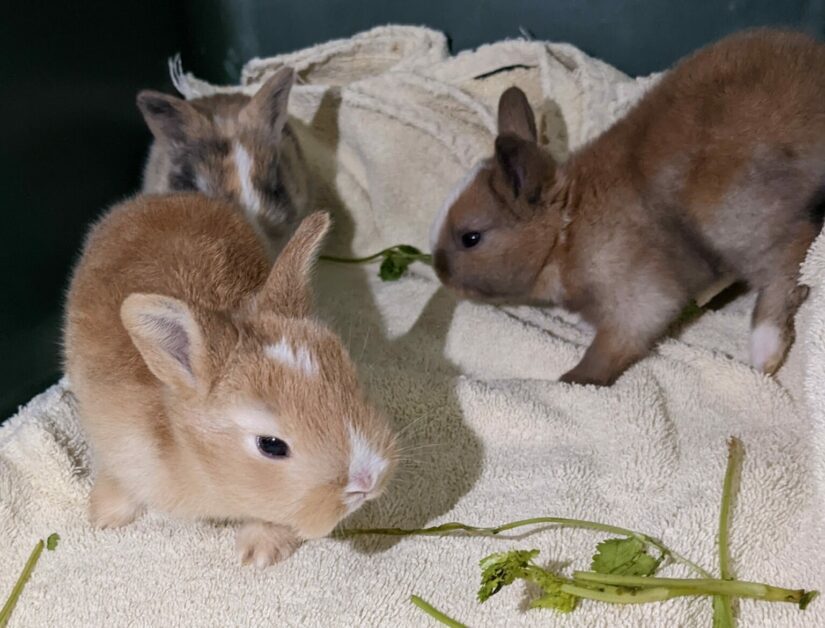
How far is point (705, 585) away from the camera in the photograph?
165cm

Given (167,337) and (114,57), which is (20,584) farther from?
(114,57)

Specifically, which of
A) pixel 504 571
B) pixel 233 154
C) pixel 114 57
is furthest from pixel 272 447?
pixel 114 57

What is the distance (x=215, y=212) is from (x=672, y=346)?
136 centimetres

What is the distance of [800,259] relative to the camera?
2221 millimetres

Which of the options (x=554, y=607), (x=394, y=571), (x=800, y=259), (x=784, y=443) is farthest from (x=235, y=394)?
(x=800, y=259)

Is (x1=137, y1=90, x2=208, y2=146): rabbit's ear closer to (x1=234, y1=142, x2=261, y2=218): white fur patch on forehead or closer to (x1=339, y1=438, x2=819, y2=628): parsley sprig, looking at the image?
(x1=234, y1=142, x2=261, y2=218): white fur patch on forehead

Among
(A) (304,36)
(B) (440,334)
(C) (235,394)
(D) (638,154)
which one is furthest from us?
(A) (304,36)

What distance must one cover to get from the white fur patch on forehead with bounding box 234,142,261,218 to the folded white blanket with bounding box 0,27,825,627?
45 centimetres

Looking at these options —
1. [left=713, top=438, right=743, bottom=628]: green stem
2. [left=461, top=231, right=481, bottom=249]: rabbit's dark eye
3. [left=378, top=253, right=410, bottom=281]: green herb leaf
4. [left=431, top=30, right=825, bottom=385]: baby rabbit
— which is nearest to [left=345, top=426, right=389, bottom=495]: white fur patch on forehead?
[left=713, top=438, right=743, bottom=628]: green stem

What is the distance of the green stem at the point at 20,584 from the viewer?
192cm

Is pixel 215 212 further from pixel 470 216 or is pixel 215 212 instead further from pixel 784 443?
pixel 784 443

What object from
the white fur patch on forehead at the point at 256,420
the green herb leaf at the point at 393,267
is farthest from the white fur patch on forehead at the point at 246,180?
the white fur patch on forehead at the point at 256,420

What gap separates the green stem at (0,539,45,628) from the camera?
192 centimetres

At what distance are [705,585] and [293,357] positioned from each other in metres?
0.94
